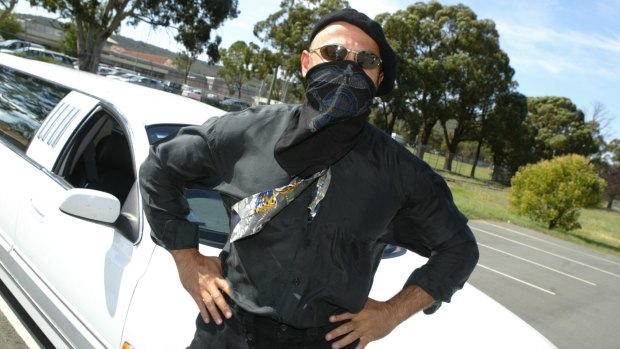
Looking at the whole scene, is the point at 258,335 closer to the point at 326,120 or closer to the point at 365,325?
the point at 365,325

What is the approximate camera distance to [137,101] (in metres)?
2.88

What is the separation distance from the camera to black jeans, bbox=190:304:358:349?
1594mm

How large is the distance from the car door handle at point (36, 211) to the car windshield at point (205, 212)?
81cm

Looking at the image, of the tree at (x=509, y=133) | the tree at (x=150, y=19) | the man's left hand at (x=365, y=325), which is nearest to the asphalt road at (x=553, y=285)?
the man's left hand at (x=365, y=325)

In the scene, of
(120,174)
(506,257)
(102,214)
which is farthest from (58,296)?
(506,257)

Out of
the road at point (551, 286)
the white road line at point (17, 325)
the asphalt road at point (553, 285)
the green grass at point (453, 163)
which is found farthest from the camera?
the green grass at point (453, 163)

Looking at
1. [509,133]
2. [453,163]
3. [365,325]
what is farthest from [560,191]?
[453,163]

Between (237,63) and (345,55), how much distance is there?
60068 millimetres

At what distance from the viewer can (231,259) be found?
1662 mm

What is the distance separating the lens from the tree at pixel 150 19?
74.6 feet

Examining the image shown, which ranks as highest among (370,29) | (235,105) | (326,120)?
(370,29)

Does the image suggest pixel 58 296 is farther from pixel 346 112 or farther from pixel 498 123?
pixel 498 123

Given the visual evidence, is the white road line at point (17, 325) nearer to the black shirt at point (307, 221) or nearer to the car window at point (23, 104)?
the car window at point (23, 104)

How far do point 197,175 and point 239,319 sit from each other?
49cm
